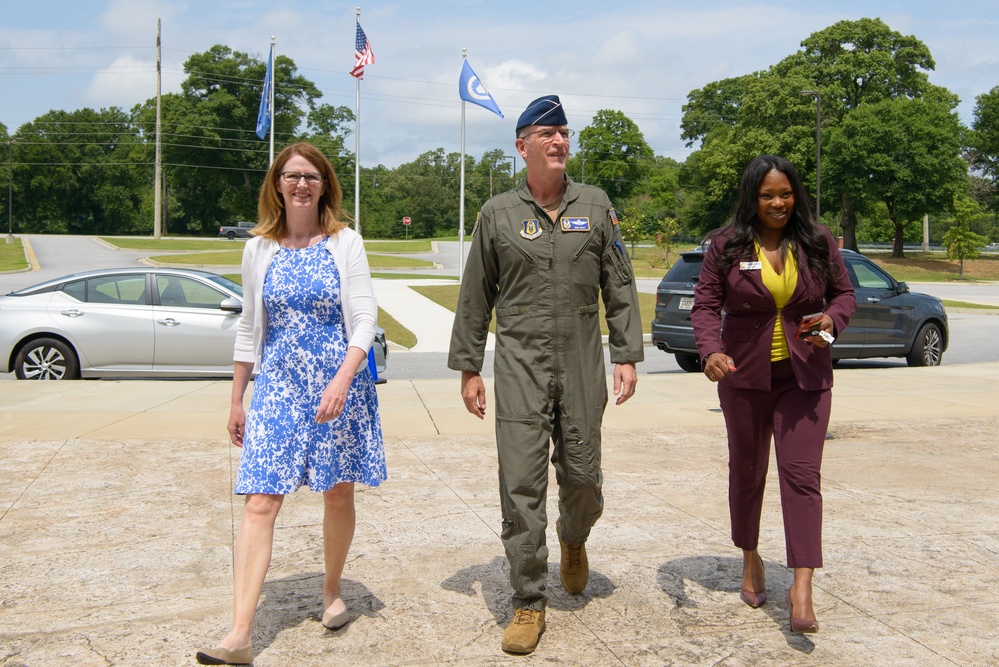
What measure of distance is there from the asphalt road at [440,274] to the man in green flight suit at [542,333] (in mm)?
9145

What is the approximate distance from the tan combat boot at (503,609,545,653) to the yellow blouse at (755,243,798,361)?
4.53 ft

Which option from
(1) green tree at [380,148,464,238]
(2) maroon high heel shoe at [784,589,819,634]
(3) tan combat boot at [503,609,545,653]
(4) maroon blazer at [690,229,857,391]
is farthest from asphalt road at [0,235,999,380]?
(1) green tree at [380,148,464,238]

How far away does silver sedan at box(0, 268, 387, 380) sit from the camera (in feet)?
37.2

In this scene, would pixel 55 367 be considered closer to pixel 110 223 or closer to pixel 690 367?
pixel 690 367

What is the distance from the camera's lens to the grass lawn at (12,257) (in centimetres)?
3972

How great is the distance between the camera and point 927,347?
13969 mm

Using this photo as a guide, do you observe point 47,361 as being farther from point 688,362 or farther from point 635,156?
point 635,156

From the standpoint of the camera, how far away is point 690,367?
45.7 ft

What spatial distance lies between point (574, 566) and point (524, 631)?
57cm

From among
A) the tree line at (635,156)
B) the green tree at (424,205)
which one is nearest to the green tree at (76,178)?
the tree line at (635,156)

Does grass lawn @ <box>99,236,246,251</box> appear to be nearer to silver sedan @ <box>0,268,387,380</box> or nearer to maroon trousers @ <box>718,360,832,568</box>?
silver sedan @ <box>0,268,387,380</box>

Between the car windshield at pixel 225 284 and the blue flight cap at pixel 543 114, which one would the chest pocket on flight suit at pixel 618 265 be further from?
the car windshield at pixel 225 284

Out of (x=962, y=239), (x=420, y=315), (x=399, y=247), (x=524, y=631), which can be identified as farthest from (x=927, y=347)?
(x=399, y=247)

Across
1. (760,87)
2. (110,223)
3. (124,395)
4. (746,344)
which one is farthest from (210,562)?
(110,223)
